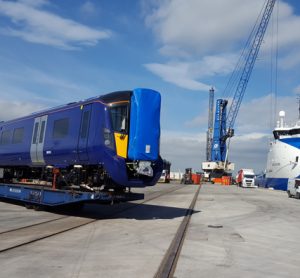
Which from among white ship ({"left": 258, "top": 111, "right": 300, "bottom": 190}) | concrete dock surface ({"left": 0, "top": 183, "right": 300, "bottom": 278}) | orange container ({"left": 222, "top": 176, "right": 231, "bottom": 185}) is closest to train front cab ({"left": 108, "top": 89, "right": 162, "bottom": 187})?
concrete dock surface ({"left": 0, "top": 183, "right": 300, "bottom": 278})

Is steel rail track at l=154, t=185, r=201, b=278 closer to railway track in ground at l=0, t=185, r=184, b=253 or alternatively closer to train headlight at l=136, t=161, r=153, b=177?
train headlight at l=136, t=161, r=153, b=177

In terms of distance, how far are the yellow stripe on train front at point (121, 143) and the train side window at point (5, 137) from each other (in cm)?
879

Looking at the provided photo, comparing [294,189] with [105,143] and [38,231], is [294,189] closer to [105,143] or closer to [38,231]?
[105,143]

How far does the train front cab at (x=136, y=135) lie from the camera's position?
567 inches

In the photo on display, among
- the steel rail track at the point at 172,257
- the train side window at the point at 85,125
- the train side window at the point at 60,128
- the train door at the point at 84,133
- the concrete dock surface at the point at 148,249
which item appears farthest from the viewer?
the train side window at the point at 60,128

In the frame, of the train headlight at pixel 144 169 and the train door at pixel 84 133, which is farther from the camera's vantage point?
the train door at pixel 84 133

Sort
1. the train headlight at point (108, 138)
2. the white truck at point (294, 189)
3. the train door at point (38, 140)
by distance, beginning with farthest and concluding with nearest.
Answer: the white truck at point (294, 189)
the train door at point (38, 140)
the train headlight at point (108, 138)

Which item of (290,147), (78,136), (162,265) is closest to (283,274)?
(162,265)

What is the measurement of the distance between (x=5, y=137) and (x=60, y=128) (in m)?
6.28

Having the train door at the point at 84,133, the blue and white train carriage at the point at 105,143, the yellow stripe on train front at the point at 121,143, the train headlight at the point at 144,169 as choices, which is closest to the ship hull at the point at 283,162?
the blue and white train carriage at the point at 105,143

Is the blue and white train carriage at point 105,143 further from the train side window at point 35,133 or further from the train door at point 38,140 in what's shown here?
the train side window at point 35,133

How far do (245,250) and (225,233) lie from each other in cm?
279

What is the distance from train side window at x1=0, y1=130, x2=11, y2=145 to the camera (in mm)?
21312

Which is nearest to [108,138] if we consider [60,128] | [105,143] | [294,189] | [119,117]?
[105,143]
